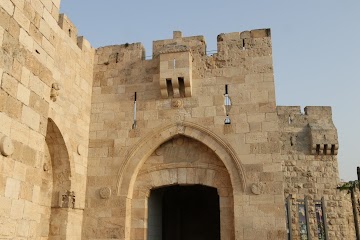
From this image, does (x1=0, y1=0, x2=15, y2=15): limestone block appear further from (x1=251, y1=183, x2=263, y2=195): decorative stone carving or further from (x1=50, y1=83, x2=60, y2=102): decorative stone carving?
(x1=251, y1=183, x2=263, y2=195): decorative stone carving

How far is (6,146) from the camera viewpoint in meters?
3.19

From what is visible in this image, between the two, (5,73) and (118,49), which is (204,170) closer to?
(118,49)

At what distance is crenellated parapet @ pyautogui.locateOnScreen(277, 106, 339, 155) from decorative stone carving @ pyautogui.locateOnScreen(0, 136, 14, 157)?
10842 mm

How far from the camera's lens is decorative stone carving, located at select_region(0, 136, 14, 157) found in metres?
3.15

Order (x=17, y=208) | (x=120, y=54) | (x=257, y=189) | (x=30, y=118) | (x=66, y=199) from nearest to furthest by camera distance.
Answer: (x=17, y=208) → (x=30, y=118) → (x=66, y=199) → (x=257, y=189) → (x=120, y=54)

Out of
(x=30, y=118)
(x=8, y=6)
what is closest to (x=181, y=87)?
(x=30, y=118)

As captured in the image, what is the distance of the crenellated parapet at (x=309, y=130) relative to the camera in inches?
490

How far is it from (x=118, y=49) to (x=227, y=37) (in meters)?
2.50

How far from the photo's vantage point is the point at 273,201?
6.85 m

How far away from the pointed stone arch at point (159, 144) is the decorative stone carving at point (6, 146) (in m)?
4.36

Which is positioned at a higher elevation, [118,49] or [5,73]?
[118,49]

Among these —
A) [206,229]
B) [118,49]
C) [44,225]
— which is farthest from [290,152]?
[44,225]

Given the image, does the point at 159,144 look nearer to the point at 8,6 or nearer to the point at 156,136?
the point at 156,136

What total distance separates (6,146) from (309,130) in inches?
445
